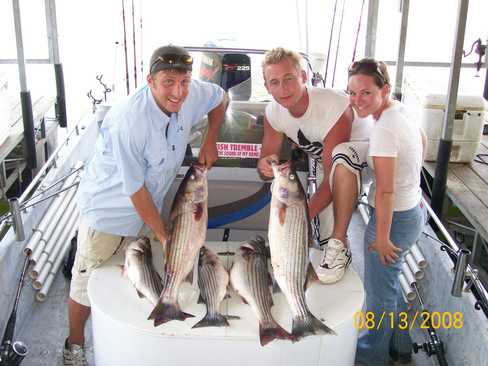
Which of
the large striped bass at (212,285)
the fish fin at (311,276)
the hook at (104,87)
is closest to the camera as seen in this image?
the large striped bass at (212,285)

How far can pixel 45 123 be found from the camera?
18.3 feet

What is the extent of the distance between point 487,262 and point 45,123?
4.19 metres

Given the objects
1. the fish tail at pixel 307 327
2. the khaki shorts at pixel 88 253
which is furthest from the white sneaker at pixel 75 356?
the fish tail at pixel 307 327

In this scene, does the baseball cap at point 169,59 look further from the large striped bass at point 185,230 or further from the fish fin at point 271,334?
the fish fin at point 271,334

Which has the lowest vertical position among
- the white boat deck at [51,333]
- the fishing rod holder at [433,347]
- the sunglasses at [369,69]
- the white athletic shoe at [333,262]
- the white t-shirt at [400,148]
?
the white boat deck at [51,333]

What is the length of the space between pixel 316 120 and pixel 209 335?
112cm

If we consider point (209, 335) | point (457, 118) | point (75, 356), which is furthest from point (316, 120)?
point (457, 118)

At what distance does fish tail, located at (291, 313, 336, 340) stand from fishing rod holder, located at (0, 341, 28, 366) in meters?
1.38

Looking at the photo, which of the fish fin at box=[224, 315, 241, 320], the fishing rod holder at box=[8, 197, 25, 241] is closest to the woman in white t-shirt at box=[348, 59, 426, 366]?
the fish fin at box=[224, 315, 241, 320]

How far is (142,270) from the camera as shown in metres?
2.53

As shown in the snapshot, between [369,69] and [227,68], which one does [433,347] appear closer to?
[369,69]

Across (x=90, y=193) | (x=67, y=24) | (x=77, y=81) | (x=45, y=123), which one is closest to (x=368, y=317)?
(x=90, y=193)

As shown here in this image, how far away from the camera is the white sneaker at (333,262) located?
8.36 ft

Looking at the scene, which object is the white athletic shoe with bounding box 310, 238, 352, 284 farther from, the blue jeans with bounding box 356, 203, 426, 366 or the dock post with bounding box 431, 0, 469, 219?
the dock post with bounding box 431, 0, 469, 219
